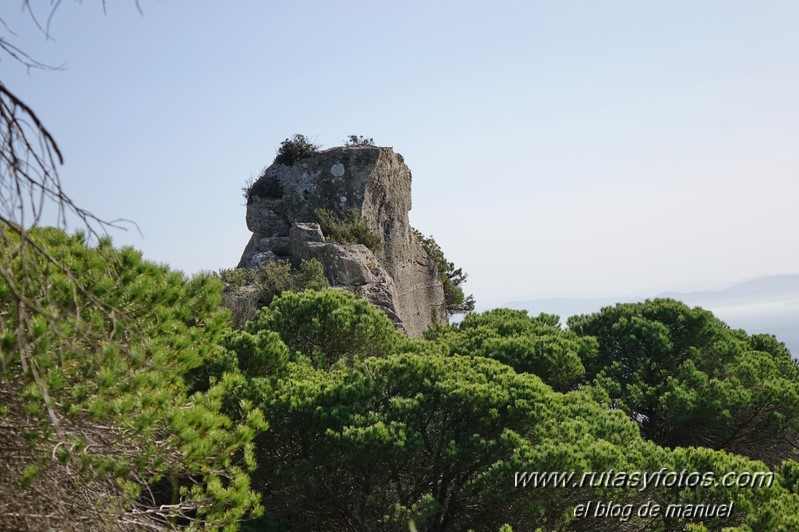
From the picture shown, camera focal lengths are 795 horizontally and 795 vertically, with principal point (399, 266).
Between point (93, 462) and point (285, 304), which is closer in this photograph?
point (93, 462)

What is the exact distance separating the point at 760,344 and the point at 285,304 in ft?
37.8

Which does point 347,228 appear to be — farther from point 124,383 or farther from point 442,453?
point 124,383

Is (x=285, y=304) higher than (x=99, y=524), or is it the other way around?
(x=285, y=304)

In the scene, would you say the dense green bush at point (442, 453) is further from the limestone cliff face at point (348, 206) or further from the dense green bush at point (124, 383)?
the limestone cliff face at point (348, 206)

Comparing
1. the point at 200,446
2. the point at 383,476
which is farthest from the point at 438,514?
the point at 200,446

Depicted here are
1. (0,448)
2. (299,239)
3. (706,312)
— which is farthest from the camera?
(299,239)

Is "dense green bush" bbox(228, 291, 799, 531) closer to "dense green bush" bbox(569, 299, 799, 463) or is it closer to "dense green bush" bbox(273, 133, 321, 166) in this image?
"dense green bush" bbox(569, 299, 799, 463)

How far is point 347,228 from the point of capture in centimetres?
2064

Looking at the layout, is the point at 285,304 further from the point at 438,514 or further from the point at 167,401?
the point at 167,401

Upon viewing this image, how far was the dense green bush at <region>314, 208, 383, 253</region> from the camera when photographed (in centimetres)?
2053

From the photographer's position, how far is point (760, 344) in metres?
18.2

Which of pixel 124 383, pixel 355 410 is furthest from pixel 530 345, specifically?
pixel 124 383

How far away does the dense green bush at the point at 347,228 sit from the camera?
20.5 m

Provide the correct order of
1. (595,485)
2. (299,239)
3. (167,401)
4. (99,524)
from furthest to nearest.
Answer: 1. (299,239)
2. (595,485)
3. (167,401)
4. (99,524)
